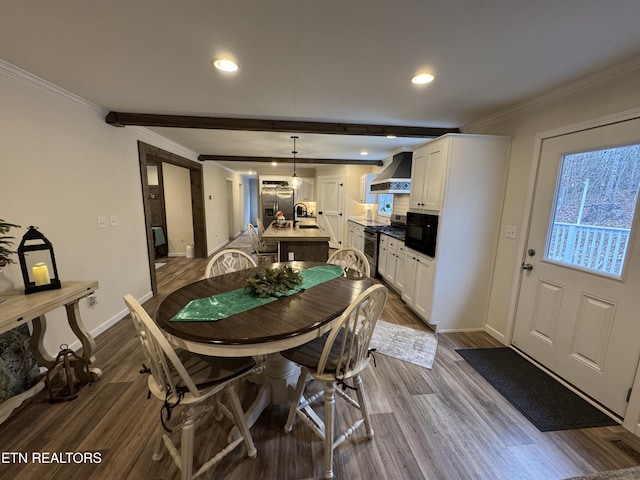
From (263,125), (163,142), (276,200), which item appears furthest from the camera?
(276,200)

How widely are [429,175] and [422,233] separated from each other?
67 centimetres

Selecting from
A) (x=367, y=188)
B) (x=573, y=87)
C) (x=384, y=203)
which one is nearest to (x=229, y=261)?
(x=573, y=87)

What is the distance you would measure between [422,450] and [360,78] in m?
2.59

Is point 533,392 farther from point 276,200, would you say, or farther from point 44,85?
point 276,200

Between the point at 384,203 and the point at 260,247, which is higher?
the point at 384,203

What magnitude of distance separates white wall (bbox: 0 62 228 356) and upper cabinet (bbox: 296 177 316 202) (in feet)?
15.7

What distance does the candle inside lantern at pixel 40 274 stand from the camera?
1809mm

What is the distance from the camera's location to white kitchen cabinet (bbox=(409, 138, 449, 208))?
8.88ft

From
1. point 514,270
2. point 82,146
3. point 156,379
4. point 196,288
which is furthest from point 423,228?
point 82,146

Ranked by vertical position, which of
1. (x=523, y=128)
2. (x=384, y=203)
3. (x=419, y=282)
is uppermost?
(x=523, y=128)

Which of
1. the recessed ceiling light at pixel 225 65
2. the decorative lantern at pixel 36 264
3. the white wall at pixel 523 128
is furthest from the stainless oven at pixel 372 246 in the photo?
the decorative lantern at pixel 36 264

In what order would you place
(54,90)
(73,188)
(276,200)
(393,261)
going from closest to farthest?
(54,90) < (73,188) < (393,261) < (276,200)

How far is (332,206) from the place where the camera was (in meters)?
7.26

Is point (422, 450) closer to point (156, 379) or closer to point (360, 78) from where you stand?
point (156, 379)
